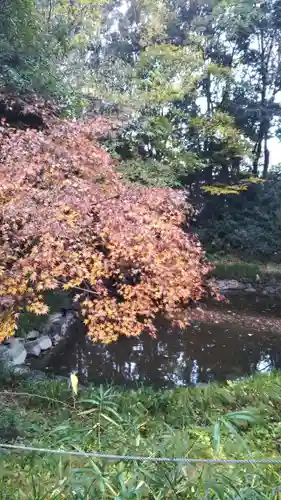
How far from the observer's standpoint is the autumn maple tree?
3166 millimetres

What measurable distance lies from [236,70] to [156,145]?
23.3ft

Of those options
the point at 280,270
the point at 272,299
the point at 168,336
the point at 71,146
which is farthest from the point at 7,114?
the point at 280,270

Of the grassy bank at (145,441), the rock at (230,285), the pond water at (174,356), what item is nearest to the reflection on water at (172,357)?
the pond water at (174,356)

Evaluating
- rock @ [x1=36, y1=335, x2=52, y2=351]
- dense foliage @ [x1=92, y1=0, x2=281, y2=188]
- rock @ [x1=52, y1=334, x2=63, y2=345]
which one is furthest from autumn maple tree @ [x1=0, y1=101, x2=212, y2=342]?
dense foliage @ [x1=92, y1=0, x2=281, y2=188]

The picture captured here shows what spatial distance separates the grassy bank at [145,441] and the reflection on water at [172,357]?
139 centimetres

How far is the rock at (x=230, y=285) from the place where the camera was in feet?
39.0

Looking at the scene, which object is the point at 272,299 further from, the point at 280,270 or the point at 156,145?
the point at 156,145

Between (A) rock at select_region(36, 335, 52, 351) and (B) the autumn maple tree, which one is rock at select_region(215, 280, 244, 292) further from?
(B) the autumn maple tree

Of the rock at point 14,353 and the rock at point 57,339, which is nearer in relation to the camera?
the rock at point 14,353

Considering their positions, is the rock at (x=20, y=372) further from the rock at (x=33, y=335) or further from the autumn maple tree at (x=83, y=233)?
the autumn maple tree at (x=83, y=233)

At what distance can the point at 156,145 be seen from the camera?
10.5 metres

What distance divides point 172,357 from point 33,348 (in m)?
2.37

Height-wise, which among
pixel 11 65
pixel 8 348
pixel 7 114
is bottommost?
pixel 8 348

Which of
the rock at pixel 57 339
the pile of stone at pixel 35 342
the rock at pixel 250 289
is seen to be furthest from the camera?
the rock at pixel 250 289
